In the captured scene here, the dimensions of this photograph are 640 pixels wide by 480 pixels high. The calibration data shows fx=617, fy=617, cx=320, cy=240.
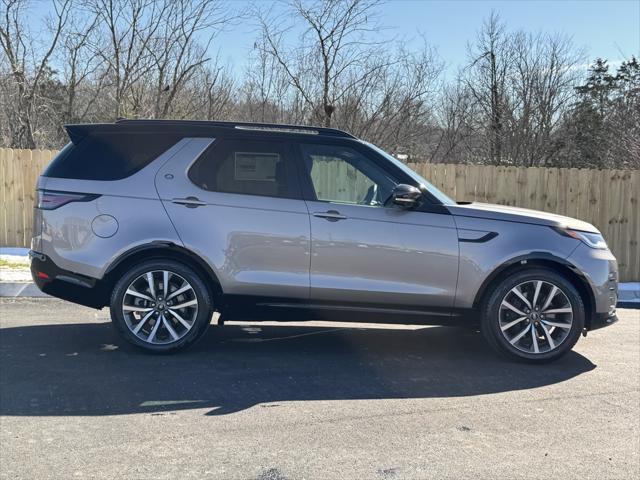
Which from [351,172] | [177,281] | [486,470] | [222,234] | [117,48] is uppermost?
[117,48]

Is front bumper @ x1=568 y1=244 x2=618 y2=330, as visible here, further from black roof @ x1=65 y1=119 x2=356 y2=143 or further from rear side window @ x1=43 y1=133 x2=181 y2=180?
rear side window @ x1=43 y1=133 x2=181 y2=180

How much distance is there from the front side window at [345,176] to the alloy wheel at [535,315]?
146 cm

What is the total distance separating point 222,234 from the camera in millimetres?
5352

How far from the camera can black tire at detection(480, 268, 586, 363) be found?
17.6ft

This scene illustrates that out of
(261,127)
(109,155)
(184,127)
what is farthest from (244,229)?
(109,155)

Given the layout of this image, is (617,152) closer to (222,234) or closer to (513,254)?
(513,254)

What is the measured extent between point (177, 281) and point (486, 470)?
10.1 feet

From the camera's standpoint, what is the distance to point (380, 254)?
5.32 meters

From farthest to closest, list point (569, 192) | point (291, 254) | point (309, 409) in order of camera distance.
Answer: point (569, 192) < point (291, 254) < point (309, 409)

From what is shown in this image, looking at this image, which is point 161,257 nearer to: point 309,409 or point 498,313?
point 309,409

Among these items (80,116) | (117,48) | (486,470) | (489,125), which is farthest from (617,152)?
(486,470)

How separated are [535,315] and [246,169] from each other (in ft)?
9.37

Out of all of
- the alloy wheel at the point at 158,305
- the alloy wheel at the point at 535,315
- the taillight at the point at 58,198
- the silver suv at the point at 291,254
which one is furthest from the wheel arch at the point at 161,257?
the alloy wheel at the point at 535,315

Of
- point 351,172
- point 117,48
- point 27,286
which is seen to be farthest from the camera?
point 117,48
